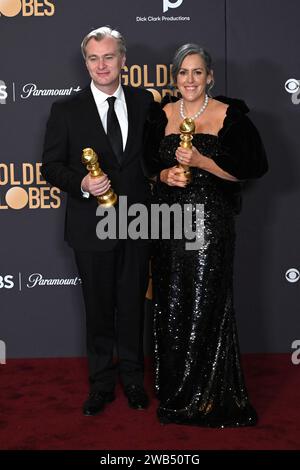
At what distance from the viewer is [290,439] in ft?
10.6

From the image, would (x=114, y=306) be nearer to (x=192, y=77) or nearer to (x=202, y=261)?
(x=202, y=261)

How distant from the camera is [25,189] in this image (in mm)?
4391

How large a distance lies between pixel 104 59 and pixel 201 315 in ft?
4.22

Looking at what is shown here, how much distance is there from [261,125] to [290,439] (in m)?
1.97

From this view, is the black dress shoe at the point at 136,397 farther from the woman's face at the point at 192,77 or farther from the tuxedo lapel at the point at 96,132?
the woman's face at the point at 192,77

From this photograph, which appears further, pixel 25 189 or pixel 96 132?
pixel 25 189

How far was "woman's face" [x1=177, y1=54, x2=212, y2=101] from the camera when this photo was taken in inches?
126

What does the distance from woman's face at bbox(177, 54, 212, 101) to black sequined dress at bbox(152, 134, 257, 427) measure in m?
0.22

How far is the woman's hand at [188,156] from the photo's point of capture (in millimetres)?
3084

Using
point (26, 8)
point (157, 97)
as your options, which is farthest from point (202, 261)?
point (26, 8)

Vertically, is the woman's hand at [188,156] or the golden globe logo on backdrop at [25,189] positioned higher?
the woman's hand at [188,156]

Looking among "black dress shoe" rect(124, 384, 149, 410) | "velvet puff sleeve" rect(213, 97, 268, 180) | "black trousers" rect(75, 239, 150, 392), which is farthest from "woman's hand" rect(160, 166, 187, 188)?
"black dress shoe" rect(124, 384, 149, 410)

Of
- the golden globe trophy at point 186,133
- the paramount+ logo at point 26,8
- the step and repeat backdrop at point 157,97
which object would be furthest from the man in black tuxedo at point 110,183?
the paramount+ logo at point 26,8
